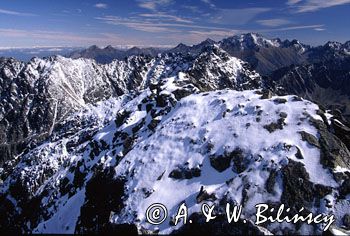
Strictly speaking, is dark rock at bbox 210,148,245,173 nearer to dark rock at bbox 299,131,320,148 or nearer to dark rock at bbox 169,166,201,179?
dark rock at bbox 169,166,201,179

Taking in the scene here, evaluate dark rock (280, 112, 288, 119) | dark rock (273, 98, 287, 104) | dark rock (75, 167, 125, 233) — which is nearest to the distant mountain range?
dark rock (75, 167, 125, 233)

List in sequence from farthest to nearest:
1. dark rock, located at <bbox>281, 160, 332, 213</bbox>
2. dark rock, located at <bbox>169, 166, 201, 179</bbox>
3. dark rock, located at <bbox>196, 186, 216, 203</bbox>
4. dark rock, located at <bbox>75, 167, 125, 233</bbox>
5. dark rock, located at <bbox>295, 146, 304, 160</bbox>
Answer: dark rock, located at <bbox>169, 166, 201, 179</bbox> → dark rock, located at <bbox>75, 167, 125, 233</bbox> → dark rock, located at <bbox>295, 146, 304, 160</bbox> → dark rock, located at <bbox>196, 186, 216, 203</bbox> → dark rock, located at <bbox>281, 160, 332, 213</bbox>

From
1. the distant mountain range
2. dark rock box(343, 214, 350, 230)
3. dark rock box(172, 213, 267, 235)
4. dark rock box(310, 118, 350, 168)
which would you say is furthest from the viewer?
dark rock box(310, 118, 350, 168)

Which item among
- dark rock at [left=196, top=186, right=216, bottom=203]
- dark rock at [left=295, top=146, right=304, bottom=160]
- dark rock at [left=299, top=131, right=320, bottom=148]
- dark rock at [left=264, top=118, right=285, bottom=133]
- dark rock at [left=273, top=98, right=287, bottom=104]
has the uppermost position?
dark rock at [left=273, top=98, right=287, bottom=104]

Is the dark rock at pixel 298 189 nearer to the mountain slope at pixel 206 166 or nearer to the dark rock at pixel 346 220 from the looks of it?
the mountain slope at pixel 206 166

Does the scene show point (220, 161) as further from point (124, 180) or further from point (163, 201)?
point (124, 180)

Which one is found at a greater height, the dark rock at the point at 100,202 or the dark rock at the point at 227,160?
the dark rock at the point at 227,160

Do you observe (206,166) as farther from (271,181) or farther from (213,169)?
(271,181)

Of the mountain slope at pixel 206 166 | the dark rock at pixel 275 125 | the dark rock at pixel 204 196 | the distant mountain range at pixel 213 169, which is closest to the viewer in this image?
the distant mountain range at pixel 213 169

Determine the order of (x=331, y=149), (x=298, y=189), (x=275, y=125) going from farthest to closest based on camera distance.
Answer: (x=275, y=125), (x=331, y=149), (x=298, y=189)

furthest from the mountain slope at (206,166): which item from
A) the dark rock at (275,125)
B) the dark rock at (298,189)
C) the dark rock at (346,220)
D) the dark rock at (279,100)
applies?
the dark rock at (346,220)

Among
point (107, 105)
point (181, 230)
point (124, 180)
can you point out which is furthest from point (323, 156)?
point (107, 105)

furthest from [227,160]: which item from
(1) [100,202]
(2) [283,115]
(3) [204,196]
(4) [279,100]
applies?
(1) [100,202]
